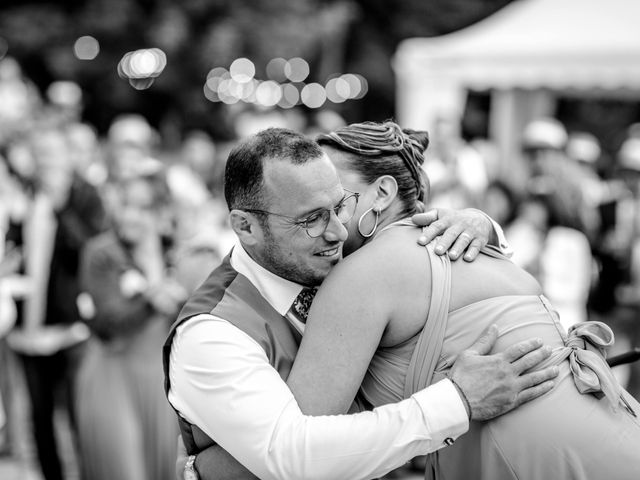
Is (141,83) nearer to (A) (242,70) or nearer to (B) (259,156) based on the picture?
(A) (242,70)

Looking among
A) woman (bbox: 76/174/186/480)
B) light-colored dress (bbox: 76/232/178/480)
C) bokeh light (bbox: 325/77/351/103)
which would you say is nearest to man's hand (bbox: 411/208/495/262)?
woman (bbox: 76/174/186/480)

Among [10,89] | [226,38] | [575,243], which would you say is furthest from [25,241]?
[226,38]

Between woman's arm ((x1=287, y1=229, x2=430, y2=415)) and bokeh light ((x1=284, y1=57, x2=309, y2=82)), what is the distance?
23764 mm

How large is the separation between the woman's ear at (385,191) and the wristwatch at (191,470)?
0.86 meters

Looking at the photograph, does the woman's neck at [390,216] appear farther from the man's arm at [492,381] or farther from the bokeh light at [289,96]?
the bokeh light at [289,96]

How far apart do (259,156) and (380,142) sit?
1.24ft

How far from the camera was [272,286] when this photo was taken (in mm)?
2307

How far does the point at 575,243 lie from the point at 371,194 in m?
3.66

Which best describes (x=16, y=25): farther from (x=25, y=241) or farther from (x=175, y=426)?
(x=175, y=426)

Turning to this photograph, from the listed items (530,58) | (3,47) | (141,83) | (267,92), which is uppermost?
(530,58)

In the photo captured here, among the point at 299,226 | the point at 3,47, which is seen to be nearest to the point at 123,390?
the point at 299,226

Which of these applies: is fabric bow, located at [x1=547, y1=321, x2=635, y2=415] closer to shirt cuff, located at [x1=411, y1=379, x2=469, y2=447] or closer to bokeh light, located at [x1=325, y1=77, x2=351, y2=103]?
shirt cuff, located at [x1=411, y1=379, x2=469, y2=447]

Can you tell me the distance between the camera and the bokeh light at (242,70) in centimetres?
2367

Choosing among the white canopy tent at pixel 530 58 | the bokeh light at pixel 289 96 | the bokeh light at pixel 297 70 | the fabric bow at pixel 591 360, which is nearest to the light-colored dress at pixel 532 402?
the fabric bow at pixel 591 360
